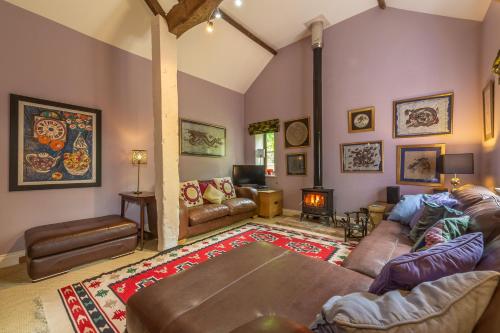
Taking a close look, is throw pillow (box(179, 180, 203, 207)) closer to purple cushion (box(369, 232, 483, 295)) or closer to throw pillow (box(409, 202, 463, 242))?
throw pillow (box(409, 202, 463, 242))

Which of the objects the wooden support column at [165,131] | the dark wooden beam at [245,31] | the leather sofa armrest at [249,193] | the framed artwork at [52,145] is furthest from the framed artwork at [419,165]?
the framed artwork at [52,145]

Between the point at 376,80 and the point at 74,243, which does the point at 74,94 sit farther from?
the point at 376,80

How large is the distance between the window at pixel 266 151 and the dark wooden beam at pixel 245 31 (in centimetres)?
196

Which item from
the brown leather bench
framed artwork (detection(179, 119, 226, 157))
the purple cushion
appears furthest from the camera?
framed artwork (detection(179, 119, 226, 157))

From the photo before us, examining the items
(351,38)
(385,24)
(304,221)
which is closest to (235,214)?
(304,221)

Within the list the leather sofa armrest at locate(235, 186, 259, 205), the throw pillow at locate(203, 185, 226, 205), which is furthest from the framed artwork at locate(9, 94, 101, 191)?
the leather sofa armrest at locate(235, 186, 259, 205)

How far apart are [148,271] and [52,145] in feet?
7.00

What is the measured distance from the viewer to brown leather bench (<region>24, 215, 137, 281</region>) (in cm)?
217

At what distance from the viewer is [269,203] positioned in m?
4.54

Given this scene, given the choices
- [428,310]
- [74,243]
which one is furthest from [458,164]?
[74,243]

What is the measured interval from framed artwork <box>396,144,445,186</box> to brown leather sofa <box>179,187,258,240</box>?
2.69m

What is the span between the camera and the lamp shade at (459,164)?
280 cm

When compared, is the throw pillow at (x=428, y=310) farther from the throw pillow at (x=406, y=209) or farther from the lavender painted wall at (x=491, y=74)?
the lavender painted wall at (x=491, y=74)

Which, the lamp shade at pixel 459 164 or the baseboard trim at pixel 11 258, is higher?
the lamp shade at pixel 459 164
